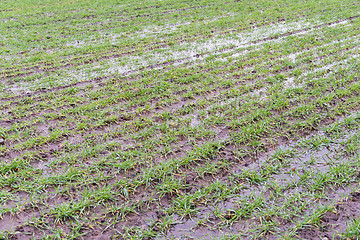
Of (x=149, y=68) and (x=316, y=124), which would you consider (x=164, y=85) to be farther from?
(x=316, y=124)

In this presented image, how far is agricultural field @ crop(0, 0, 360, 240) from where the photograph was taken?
2939 mm

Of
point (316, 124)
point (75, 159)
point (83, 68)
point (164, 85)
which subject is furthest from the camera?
point (83, 68)

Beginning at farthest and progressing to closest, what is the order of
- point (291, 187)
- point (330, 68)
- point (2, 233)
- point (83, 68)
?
1. point (83, 68)
2. point (330, 68)
3. point (291, 187)
4. point (2, 233)

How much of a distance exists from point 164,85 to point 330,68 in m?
4.24

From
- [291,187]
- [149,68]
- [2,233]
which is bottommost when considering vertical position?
[291,187]

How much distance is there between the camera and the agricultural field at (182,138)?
2.94m

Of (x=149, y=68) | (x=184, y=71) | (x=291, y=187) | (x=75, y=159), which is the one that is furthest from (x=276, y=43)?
(x=75, y=159)

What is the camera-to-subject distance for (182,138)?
4242 millimetres

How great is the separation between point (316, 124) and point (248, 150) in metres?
1.47

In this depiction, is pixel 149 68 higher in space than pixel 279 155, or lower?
higher

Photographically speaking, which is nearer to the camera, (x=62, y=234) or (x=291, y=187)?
(x=62, y=234)

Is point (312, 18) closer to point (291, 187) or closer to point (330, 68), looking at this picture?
point (330, 68)

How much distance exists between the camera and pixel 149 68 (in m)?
6.94

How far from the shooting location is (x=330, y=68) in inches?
257
